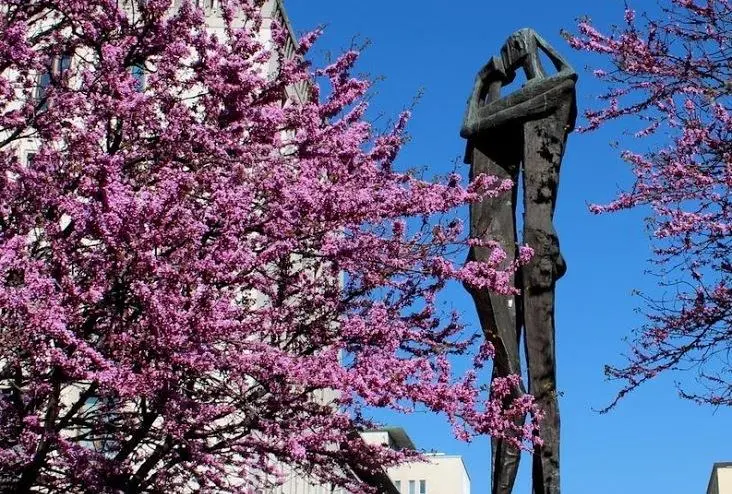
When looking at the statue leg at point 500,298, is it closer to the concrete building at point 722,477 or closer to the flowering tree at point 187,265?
the flowering tree at point 187,265

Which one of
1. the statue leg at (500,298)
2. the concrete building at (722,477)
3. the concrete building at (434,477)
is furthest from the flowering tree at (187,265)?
the concrete building at (722,477)

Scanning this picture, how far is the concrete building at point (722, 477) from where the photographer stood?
72.1 metres

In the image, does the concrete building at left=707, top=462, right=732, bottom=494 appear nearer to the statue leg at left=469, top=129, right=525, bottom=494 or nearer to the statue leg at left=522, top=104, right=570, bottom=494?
the statue leg at left=469, top=129, right=525, bottom=494

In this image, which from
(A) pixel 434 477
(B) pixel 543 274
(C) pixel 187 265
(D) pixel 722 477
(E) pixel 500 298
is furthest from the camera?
(A) pixel 434 477

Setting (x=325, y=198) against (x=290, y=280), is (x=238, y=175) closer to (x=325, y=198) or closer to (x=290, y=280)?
(x=325, y=198)

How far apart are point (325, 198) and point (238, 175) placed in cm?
83

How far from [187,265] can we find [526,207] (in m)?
3.34

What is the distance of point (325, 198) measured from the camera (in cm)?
978

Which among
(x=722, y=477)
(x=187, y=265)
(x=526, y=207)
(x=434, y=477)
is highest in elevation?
(x=434, y=477)

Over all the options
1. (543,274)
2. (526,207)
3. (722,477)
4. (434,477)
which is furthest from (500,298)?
(434,477)

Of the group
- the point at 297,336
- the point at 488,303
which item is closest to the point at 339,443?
the point at 297,336

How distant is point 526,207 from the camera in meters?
10.3

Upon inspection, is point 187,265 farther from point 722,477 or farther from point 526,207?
point 722,477

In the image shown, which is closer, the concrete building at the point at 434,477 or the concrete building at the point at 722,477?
the concrete building at the point at 722,477
